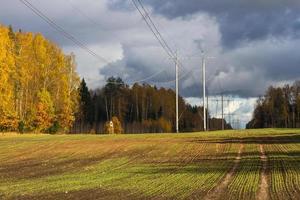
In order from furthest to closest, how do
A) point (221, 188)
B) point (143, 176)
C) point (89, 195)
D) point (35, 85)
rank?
point (35, 85), point (143, 176), point (221, 188), point (89, 195)

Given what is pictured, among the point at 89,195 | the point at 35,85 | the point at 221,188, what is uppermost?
the point at 35,85

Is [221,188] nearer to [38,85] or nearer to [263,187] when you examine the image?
[263,187]

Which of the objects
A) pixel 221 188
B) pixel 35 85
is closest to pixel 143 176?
pixel 221 188

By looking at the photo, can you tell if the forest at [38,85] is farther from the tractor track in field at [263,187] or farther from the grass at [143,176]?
the tractor track in field at [263,187]

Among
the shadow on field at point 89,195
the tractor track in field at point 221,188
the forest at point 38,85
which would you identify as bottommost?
the shadow on field at point 89,195

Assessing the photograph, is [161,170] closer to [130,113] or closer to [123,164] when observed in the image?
[123,164]

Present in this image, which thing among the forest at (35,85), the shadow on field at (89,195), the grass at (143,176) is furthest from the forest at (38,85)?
the shadow on field at (89,195)

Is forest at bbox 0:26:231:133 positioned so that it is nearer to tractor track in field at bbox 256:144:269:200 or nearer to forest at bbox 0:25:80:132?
forest at bbox 0:25:80:132

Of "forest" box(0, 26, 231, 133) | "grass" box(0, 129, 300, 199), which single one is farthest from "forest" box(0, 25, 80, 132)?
"grass" box(0, 129, 300, 199)

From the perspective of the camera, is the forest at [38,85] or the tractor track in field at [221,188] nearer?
the tractor track in field at [221,188]

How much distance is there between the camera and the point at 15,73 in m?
101

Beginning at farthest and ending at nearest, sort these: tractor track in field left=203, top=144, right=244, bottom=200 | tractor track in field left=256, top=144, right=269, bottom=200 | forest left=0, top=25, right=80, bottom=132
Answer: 1. forest left=0, top=25, right=80, bottom=132
2. tractor track in field left=203, top=144, right=244, bottom=200
3. tractor track in field left=256, top=144, right=269, bottom=200

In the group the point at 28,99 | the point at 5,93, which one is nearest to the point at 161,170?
the point at 5,93

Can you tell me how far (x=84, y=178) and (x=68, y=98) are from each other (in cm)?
9255
